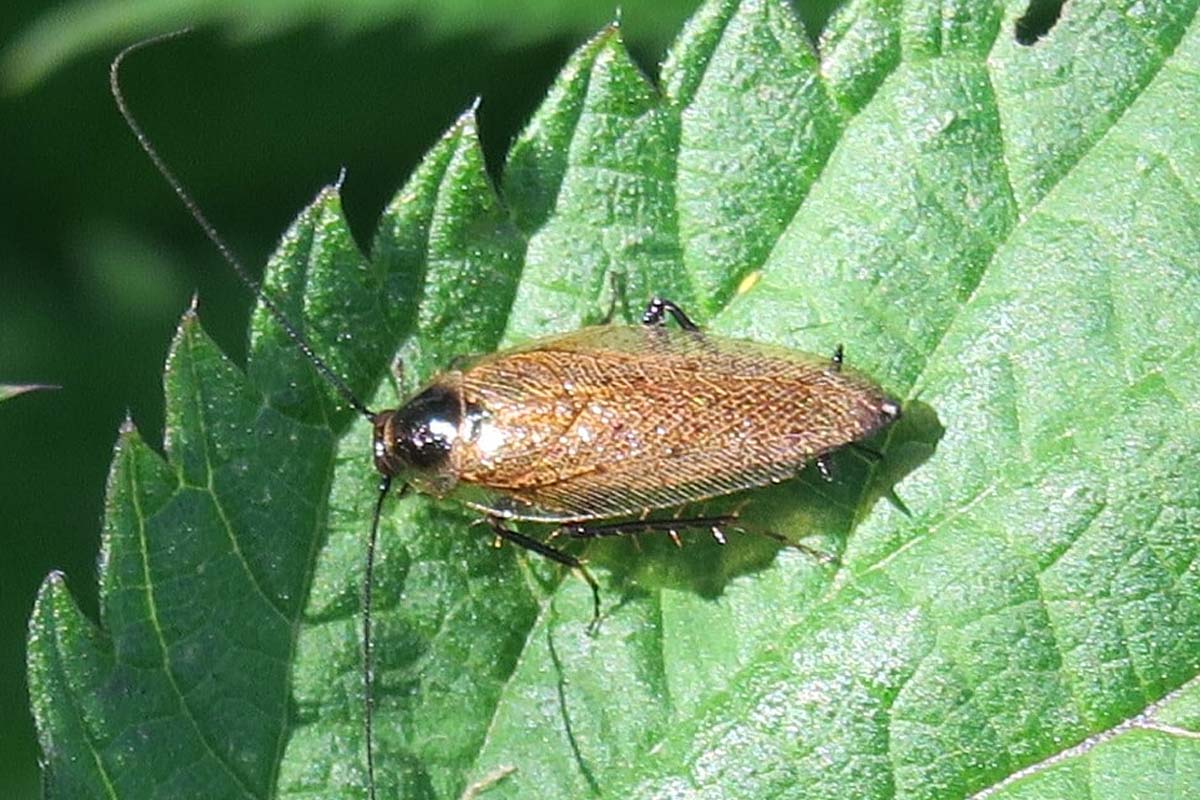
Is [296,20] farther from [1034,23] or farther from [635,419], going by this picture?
[1034,23]

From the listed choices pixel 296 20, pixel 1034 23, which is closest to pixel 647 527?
pixel 1034 23

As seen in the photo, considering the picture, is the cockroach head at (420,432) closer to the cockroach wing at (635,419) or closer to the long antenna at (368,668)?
the cockroach wing at (635,419)

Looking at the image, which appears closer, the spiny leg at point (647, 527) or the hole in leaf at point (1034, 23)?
the hole in leaf at point (1034, 23)

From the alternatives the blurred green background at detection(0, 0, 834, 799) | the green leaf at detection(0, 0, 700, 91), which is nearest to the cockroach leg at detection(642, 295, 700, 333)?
the green leaf at detection(0, 0, 700, 91)

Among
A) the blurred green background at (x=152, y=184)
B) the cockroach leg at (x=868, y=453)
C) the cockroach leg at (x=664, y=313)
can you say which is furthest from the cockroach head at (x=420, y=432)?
the blurred green background at (x=152, y=184)

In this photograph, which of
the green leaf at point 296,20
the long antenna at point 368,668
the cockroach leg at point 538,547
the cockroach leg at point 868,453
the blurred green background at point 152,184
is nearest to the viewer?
the long antenna at point 368,668
